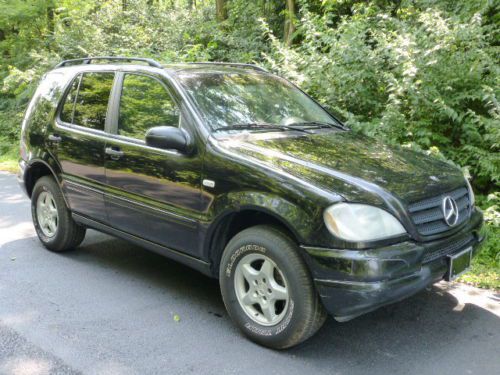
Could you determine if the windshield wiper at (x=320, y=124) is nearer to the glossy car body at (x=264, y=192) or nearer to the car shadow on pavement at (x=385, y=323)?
the glossy car body at (x=264, y=192)

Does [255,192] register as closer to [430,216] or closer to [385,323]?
[430,216]

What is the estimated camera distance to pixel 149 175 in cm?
421

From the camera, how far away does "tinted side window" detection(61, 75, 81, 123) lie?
5258 mm

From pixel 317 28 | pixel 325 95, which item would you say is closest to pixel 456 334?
pixel 325 95

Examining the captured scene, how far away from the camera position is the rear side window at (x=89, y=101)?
192 inches

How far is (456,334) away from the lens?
373cm

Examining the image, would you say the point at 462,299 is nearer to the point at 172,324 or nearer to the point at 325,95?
the point at 172,324

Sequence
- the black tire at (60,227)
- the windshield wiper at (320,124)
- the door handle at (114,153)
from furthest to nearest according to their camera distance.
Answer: the black tire at (60,227) < the windshield wiper at (320,124) < the door handle at (114,153)

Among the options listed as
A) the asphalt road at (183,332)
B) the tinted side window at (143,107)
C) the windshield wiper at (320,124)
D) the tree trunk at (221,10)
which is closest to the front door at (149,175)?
the tinted side window at (143,107)

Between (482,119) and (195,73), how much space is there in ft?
10.9

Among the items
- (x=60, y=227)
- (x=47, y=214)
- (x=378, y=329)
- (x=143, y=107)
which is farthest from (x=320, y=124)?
(x=47, y=214)

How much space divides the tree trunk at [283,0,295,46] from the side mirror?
331 inches

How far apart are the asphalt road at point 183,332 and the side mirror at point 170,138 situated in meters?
1.29

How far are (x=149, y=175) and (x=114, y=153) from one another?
0.51 meters
